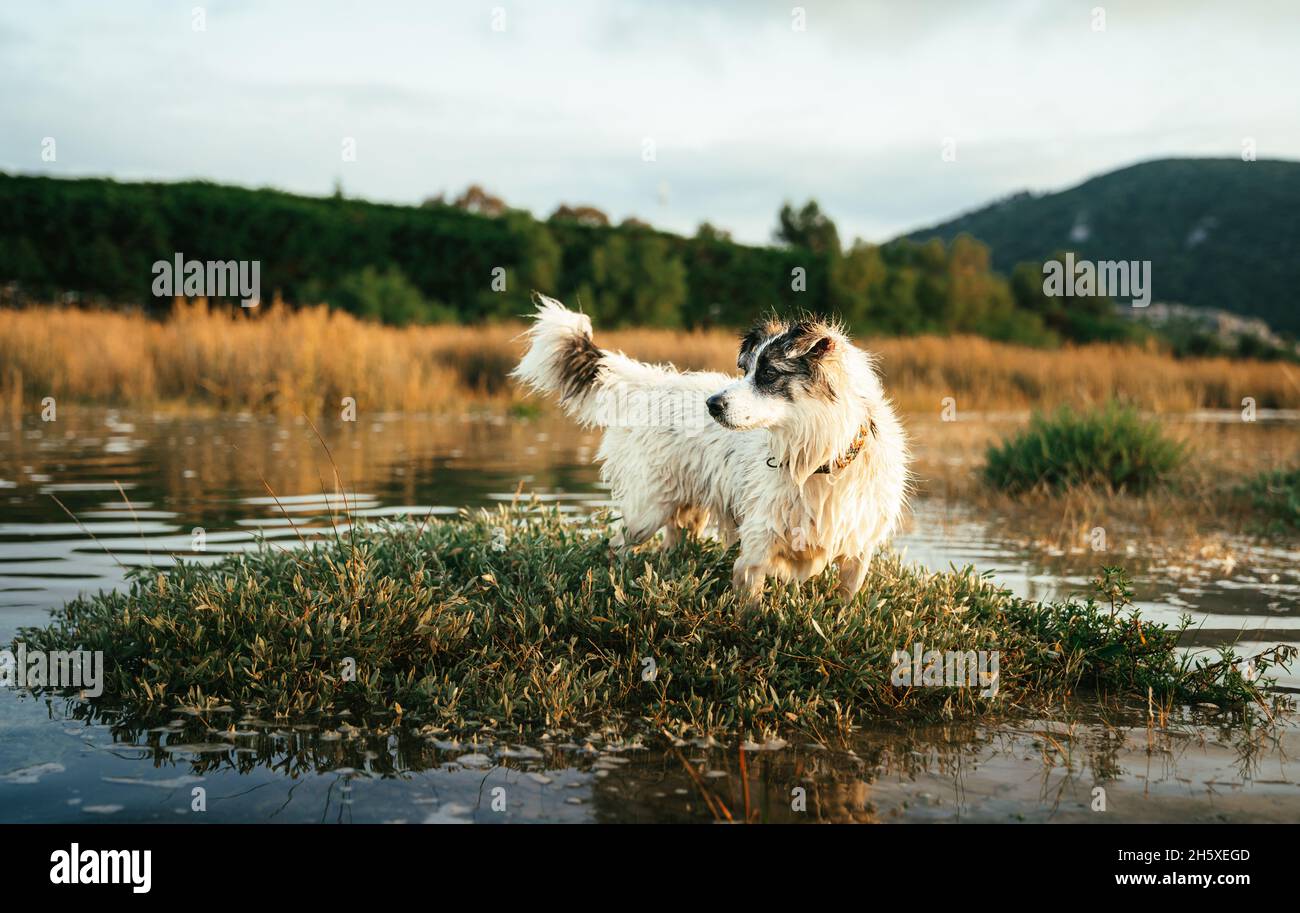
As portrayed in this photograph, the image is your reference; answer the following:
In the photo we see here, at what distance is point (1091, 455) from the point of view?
41.8 ft

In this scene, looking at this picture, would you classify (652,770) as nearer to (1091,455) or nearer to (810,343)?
(810,343)

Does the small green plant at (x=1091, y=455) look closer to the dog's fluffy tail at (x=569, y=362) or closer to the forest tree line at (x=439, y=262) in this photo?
the dog's fluffy tail at (x=569, y=362)

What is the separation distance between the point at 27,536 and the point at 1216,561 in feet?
33.5

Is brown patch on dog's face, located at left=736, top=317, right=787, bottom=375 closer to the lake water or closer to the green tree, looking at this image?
the lake water

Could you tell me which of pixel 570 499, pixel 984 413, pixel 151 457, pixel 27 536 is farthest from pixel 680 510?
pixel 984 413

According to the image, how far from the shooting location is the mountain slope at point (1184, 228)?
3164 inches

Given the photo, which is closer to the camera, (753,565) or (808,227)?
(753,565)

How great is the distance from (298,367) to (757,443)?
15.8 meters

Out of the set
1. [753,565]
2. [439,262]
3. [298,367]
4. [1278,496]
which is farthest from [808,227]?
[753,565]

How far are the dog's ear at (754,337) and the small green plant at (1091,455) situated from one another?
25.4ft

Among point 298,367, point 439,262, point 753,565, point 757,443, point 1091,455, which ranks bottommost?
point 753,565

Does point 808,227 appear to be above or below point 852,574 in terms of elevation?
above

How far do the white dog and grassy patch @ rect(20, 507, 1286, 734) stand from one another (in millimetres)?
365
